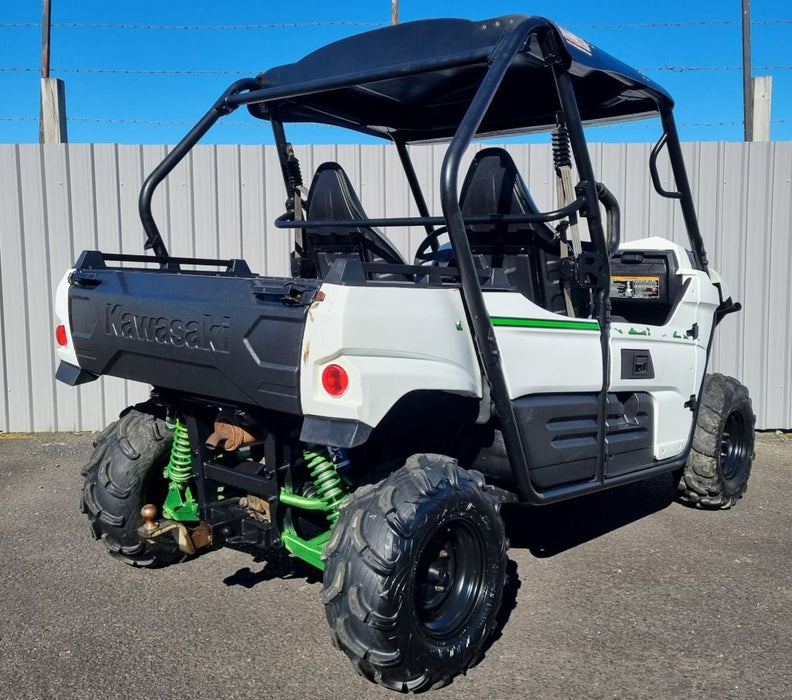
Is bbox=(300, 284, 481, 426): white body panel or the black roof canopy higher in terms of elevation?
the black roof canopy

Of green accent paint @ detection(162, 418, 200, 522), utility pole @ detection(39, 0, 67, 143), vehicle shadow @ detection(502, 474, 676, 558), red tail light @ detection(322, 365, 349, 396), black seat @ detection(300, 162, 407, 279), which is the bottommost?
vehicle shadow @ detection(502, 474, 676, 558)

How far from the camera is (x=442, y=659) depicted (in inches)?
117

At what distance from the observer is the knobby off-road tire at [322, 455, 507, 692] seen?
280 centimetres

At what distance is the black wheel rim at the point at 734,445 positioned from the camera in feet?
17.7

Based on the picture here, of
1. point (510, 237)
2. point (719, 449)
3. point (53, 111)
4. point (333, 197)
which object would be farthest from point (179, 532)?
point (53, 111)

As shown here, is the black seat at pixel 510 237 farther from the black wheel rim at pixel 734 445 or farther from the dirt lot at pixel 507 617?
the black wheel rim at pixel 734 445

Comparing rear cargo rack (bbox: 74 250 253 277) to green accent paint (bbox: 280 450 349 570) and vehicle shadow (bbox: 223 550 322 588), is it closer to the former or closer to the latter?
green accent paint (bbox: 280 450 349 570)

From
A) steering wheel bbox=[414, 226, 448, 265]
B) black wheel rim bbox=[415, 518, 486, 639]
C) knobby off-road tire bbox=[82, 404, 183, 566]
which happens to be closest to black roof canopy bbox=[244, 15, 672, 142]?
steering wheel bbox=[414, 226, 448, 265]

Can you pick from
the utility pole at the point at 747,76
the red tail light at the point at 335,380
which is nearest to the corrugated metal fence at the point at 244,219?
the utility pole at the point at 747,76

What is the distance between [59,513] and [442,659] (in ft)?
10.1

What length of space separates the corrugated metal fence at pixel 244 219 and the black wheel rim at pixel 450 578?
170 inches

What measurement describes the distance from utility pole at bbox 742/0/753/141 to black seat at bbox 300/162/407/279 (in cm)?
501

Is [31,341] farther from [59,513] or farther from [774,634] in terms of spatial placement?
[774,634]

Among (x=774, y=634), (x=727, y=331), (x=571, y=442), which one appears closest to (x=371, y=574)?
(x=571, y=442)
